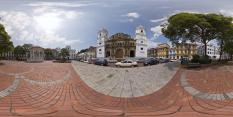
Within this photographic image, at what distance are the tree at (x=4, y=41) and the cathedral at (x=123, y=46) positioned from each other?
5.79 feet

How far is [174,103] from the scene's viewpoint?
220 inches

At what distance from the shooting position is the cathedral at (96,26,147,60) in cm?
505

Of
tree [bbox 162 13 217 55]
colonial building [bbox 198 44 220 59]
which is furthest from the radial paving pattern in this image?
tree [bbox 162 13 217 55]

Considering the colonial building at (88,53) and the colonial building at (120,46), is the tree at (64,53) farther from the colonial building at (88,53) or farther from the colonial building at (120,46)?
the colonial building at (120,46)

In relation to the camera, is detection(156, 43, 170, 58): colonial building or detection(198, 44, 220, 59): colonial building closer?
detection(156, 43, 170, 58): colonial building

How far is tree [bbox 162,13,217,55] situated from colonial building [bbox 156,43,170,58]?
46cm

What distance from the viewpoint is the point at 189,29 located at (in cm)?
661

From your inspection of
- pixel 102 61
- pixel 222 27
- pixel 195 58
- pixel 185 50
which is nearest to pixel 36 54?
pixel 102 61

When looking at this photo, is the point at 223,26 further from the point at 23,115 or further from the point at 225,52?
the point at 23,115

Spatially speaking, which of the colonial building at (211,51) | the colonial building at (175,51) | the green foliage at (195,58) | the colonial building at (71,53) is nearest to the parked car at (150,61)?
the colonial building at (175,51)

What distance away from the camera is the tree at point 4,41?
18.5 feet

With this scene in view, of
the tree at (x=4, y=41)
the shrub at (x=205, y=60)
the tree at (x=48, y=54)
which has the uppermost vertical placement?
the tree at (x=4, y=41)

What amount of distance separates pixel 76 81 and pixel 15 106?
50.8 inches

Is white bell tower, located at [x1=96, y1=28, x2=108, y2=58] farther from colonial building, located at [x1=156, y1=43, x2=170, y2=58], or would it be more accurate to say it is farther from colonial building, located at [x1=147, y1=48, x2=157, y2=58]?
colonial building, located at [x1=156, y1=43, x2=170, y2=58]
